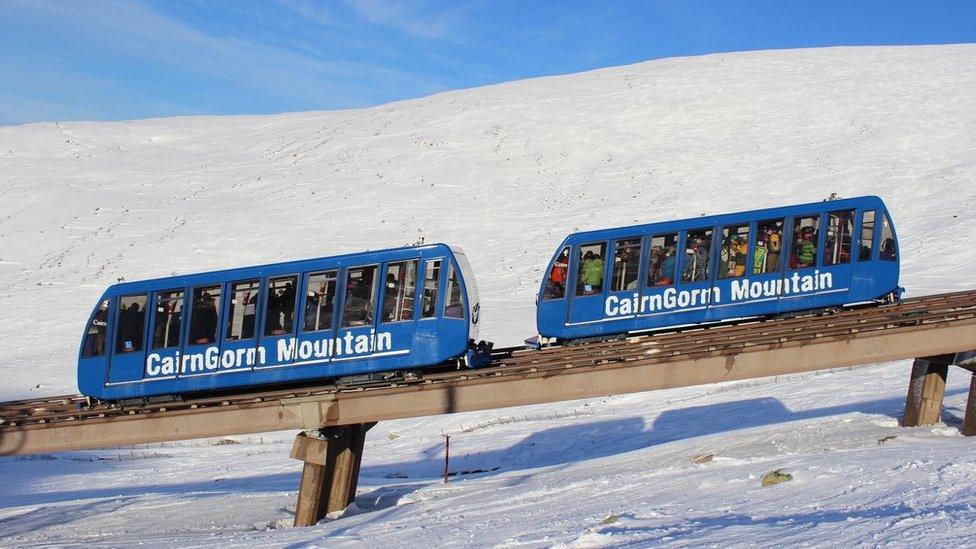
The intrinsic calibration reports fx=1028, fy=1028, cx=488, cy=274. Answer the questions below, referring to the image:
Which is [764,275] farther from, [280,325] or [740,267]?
[280,325]

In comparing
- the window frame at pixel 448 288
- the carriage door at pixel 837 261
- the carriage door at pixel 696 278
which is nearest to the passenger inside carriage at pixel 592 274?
the carriage door at pixel 696 278

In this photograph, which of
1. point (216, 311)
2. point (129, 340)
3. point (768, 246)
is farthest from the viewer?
point (768, 246)

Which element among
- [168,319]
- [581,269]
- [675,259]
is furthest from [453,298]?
[168,319]

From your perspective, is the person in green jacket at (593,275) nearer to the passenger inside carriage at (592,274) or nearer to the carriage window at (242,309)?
the passenger inside carriage at (592,274)

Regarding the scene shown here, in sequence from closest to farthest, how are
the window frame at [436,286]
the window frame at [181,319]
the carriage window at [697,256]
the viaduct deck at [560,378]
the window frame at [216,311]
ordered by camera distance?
the viaduct deck at [560,378] → the window frame at [436,286] → the window frame at [216,311] → the window frame at [181,319] → the carriage window at [697,256]

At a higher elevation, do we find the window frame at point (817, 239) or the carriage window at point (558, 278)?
the window frame at point (817, 239)

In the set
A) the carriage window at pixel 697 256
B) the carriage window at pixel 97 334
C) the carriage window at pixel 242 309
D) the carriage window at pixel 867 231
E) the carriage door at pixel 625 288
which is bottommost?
the carriage window at pixel 97 334

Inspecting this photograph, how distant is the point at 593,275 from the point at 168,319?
8.06 metres

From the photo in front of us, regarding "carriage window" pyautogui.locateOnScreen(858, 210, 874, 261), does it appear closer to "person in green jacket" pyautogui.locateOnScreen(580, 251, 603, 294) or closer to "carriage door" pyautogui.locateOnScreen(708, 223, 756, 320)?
"carriage door" pyautogui.locateOnScreen(708, 223, 756, 320)

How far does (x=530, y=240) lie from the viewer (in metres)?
46.8

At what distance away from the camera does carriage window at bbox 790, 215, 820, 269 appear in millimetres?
19719

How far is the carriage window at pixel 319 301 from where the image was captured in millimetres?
18203

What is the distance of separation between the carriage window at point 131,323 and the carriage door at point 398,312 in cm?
477

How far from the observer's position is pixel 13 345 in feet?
128
